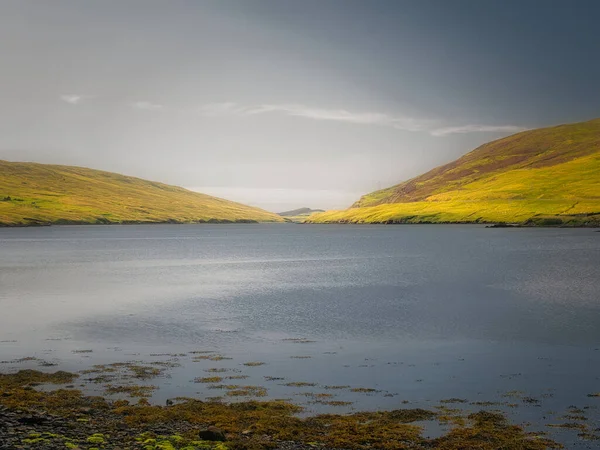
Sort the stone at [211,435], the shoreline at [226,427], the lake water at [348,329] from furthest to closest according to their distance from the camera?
the lake water at [348,329] → the stone at [211,435] → the shoreline at [226,427]

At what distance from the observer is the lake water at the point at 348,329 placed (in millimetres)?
23688

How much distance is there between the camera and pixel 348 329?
38312 mm

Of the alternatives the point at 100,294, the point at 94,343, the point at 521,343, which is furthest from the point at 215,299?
the point at 521,343

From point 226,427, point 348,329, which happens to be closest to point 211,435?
point 226,427

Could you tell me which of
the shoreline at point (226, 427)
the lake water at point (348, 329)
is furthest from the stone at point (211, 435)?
the lake water at point (348, 329)

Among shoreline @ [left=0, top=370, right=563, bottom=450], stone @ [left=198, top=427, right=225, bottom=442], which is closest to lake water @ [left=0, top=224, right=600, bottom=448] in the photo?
shoreline @ [left=0, top=370, right=563, bottom=450]

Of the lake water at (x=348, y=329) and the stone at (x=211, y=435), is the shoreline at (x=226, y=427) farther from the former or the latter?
the lake water at (x=348, y=329)

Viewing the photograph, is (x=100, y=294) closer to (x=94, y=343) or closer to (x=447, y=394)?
(x=94, y=343)

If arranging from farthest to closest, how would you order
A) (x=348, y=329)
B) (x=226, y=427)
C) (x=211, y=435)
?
1. (x=348, y=329)
2. (x=226, y=427)
3. (x=211, y=435)

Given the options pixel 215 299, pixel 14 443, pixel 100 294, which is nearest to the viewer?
pixel 14 443

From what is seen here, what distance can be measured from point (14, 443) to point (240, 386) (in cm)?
990

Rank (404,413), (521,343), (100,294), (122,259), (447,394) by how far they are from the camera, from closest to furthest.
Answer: (404,413), (447,394), (521,343), (100,294), (122,259)

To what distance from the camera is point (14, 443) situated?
1552cm

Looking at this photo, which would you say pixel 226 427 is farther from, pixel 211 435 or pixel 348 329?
pixel 348 329
